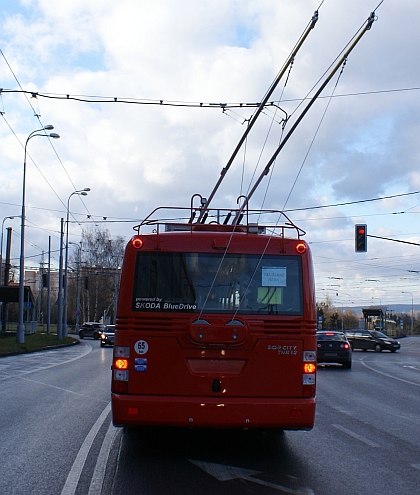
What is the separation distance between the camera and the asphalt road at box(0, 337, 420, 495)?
6.15m

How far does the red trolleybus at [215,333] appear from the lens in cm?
713

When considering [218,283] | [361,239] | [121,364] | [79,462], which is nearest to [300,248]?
[218,283]

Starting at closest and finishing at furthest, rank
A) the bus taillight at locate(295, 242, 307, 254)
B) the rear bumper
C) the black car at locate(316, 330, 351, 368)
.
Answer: the rear bumper, the bus taillight at locate(295, 242, 307, 254), the black car at locate(316, 330, 351, 368)

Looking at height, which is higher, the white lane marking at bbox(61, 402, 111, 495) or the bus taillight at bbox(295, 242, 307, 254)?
the bus taillight at bbox(295, 242, 307, 254)

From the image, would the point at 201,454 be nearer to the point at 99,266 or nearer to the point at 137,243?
the point at 137,243

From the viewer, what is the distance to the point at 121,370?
7246 mm

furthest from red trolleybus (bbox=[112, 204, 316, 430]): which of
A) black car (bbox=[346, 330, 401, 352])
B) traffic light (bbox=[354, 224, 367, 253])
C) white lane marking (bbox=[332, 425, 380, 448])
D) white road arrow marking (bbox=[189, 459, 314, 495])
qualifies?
black car (bbox=[346, 330, 401, 352])

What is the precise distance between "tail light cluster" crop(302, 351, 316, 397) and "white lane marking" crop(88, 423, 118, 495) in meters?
2.46

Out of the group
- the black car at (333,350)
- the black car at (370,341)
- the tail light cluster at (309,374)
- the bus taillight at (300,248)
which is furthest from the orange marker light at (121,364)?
the black car at (370,341)

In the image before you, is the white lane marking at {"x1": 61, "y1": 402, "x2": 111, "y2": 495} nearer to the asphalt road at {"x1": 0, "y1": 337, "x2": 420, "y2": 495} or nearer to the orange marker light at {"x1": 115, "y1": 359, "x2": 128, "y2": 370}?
the asphalt road at {"x1": 0, "y1": 337, "x2": 420, "y2": 495}

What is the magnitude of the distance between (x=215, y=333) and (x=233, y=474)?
1.56 metres

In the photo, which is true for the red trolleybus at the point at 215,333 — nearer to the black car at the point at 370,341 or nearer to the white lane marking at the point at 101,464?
the white lane marking at the point at 101,464

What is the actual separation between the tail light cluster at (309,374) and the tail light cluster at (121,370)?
2081 millimetres

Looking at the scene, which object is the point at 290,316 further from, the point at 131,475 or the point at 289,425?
the point at 131,475
